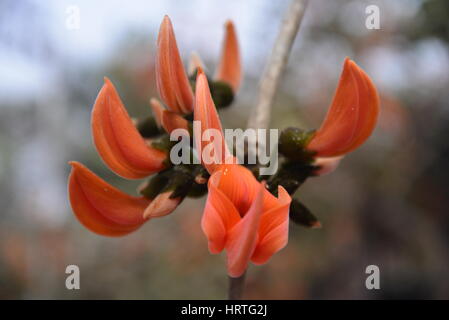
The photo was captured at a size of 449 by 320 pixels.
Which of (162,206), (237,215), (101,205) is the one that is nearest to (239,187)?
(237,215)

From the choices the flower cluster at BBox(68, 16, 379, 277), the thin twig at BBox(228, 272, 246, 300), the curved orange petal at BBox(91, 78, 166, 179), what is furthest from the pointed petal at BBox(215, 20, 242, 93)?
the thin twig at BBox(228, 272, 246, 300)

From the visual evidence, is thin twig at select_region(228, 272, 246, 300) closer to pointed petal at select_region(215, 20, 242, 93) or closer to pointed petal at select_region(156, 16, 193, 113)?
pointed petal at select_region(156, 16, 193, 113)

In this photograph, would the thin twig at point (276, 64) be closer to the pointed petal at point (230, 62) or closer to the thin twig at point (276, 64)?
the thin twig at point (276, 64)

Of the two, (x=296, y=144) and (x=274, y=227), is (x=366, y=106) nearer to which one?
(x=296, y=144)

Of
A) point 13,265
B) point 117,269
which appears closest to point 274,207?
point 117,269

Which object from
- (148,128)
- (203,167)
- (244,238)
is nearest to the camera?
(244,238)

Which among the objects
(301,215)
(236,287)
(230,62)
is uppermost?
(230,62)

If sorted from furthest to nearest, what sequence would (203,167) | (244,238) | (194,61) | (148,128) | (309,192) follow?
(309,192), (194,61), (148,128), (203,167), (244,238)
